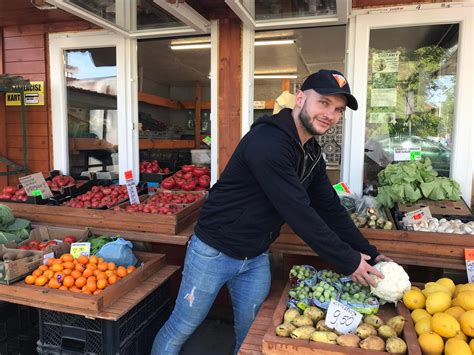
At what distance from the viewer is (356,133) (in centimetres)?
340

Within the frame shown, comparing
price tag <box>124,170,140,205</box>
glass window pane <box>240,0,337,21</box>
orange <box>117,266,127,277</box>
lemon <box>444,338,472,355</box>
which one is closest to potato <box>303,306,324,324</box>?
lemon <box>444,338,472,355</box>

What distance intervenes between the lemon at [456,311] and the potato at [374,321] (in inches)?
11.9

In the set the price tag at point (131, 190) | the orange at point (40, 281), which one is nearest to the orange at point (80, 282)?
the orange at point (40, 281)

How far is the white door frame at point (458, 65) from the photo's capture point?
3.10 m

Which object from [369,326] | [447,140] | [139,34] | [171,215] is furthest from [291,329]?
[139,34]

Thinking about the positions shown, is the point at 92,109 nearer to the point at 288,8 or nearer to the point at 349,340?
the point at 288,8

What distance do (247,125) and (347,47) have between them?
1127 mm

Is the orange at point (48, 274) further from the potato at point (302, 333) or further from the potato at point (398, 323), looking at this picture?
the potato at point (398, 323)

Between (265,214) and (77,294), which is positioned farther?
(77,294)

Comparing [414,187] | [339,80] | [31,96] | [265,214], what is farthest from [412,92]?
[31,96]

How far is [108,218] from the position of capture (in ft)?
10.4

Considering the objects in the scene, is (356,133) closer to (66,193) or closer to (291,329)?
(291,329)

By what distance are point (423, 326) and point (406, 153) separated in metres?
1.99

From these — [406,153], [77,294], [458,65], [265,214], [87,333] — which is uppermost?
[458,65]
